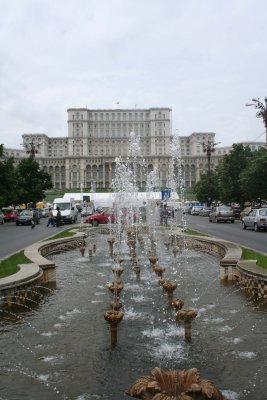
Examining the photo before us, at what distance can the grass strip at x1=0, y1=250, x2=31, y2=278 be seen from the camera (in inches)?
421

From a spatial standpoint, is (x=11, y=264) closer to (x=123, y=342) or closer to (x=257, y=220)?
(x=123, y=342)

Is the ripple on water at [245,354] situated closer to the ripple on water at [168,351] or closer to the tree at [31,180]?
the ripple on water at [168,351]

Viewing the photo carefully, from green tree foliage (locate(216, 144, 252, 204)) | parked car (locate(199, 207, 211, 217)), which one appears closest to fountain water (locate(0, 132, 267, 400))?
green tree foliage (locate(216, 144, 252, 204))

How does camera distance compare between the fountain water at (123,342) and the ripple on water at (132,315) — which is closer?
the fountain water at (123,342)

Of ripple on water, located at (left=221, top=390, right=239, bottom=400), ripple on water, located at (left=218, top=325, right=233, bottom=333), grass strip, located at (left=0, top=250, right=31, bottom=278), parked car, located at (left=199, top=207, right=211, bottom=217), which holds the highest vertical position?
grass strip, located at (left=0, top=250, right=31, bottom=278)

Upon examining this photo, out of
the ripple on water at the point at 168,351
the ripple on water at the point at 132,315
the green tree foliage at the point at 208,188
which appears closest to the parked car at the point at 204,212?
the green tree foliage at the point at 208,188

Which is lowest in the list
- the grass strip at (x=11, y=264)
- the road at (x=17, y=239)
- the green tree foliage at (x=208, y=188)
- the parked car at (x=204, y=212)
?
the parked car at (x=204, y=212)

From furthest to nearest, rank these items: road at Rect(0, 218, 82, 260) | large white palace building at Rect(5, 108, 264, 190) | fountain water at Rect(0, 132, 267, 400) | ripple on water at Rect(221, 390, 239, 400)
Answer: large white palace building at Rect(5, 108, 264, 190) → road at Rect(0, 218, 82, 260) → fountain water at Rect(0, 132, 267, 400) → ripple on water at Rect(221, 390, 239, 400)

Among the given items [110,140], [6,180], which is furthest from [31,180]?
[110,140]

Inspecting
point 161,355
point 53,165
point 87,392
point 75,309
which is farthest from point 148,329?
point 53,165

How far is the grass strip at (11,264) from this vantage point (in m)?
10.7

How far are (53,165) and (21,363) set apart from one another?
542ft

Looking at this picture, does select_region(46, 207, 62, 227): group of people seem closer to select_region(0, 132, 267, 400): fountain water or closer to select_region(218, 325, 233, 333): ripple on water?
select_region(0, 132, 267, 400): fountain water

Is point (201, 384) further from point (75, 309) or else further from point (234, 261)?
point (234, 261)
